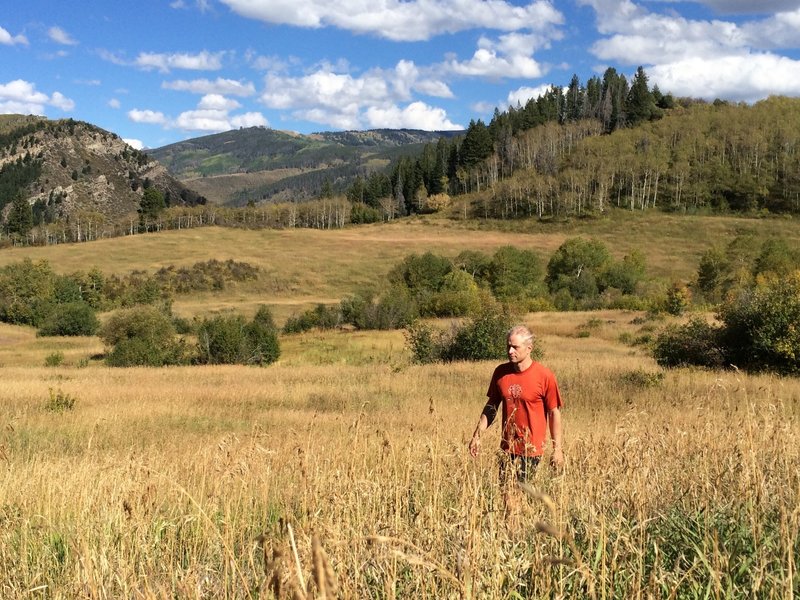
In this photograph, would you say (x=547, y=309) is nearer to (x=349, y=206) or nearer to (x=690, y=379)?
(x=690, y=379)

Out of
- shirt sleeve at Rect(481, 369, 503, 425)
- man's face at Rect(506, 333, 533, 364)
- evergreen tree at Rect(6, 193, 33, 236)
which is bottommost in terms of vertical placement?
shirt sleeve at Rect(481, 369, 503, 425)

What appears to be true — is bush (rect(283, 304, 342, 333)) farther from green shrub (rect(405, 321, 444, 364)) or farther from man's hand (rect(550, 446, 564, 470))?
man's hand (rect(550, 446, 564, 470))

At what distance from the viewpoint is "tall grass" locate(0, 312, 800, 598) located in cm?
263

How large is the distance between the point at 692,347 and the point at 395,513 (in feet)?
70.0

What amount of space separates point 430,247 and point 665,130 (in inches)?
2751

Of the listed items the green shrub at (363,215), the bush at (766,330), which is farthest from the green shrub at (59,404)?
the green shrub at (363,215)

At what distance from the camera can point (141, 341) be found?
32625mm

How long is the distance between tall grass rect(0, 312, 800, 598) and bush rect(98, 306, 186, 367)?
19.8m

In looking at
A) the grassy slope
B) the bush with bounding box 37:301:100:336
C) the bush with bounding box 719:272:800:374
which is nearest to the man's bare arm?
the bush with bounding box 719:272:800:374

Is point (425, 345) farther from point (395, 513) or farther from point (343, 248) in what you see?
point (343, 248)

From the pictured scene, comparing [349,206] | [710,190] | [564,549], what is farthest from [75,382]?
[349,206]

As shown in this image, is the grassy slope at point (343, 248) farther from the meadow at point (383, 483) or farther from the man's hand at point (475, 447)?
the man's hand at point (475, 447)

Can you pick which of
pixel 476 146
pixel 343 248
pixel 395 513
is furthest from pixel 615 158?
pixel 395 513

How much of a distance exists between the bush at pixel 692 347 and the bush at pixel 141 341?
2306 centimetres
